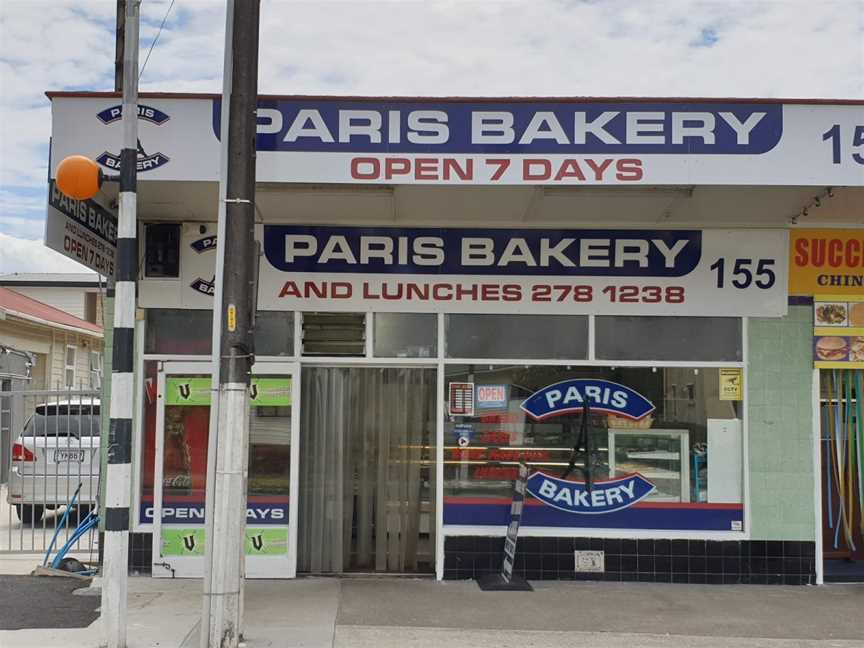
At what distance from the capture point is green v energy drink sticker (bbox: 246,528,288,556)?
8.96 m

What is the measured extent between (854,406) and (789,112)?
3.39 m

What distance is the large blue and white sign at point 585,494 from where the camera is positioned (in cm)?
906

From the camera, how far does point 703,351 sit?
913 cm

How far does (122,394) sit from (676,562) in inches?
215

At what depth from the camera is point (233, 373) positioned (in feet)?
21.0

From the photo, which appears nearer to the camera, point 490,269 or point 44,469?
point 490,269

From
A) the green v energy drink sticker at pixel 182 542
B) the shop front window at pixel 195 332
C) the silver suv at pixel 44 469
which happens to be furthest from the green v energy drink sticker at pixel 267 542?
→ the silver suv at pixel 44 469

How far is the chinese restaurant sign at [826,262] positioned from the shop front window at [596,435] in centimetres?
124

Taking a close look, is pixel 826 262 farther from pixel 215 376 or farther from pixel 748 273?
pixel 215 376

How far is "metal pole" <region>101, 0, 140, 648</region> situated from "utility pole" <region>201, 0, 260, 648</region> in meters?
0.59

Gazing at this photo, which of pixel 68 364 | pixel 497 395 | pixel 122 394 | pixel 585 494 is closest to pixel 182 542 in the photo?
pixel 122 394

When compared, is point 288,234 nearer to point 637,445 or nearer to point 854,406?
point 637,445

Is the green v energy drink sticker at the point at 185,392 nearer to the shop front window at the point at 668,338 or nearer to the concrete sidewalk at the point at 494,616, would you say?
the concrete sidewalk at the point at 494,616

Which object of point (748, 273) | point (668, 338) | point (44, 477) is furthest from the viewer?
point (44, 477)
